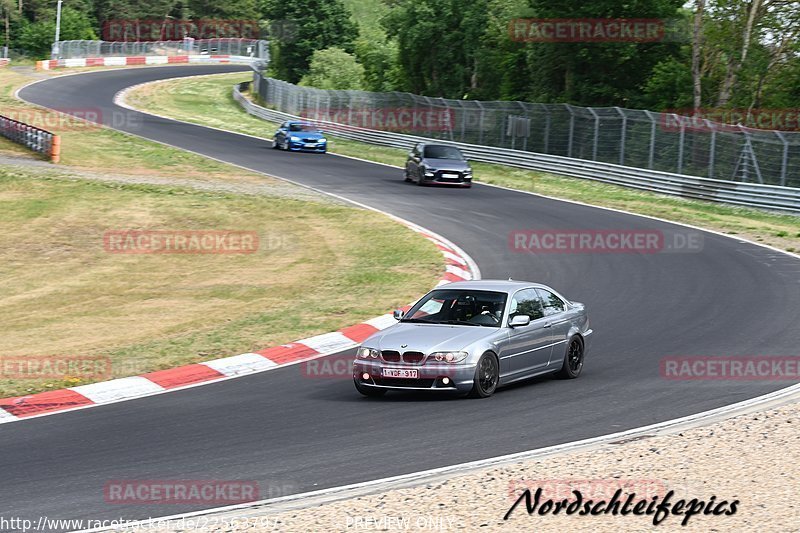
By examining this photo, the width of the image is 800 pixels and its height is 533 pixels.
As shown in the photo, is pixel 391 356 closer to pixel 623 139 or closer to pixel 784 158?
pixel 784 158

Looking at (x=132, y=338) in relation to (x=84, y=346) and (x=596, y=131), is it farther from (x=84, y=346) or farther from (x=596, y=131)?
(x=596, y=131)

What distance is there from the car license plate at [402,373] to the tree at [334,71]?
211 feet

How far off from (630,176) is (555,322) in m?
25.2

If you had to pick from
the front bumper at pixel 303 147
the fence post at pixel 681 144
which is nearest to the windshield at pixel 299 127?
the front bumper at pixel 303 147

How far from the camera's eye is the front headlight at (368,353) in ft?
39.6

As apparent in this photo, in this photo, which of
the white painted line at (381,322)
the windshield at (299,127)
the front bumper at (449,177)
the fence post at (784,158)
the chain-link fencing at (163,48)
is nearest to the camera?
the white painted line at (381,322)

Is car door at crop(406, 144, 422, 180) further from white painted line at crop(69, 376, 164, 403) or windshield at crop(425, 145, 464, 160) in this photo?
white painted line at crop(69, 376, 164, 403)

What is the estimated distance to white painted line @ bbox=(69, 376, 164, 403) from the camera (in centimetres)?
1230

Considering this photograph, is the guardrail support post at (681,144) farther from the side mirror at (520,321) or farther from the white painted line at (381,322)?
the side mirror at (520,321)

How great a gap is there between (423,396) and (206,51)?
10592 cm

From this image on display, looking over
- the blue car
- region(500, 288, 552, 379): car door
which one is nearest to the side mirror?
region(500, 288, 552, 379): car door

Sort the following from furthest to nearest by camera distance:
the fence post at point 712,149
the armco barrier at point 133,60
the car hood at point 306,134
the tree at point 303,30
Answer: the armco barrier at point 133,60 < the tree at point 303,30 < the car hood at point 306,134 < the fence post at point 712,149

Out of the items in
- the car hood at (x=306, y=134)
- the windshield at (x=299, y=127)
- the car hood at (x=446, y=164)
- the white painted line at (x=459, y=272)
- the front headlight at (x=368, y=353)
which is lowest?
the white painted line at (x=459, y=272)

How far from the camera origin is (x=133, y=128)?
51781mm
